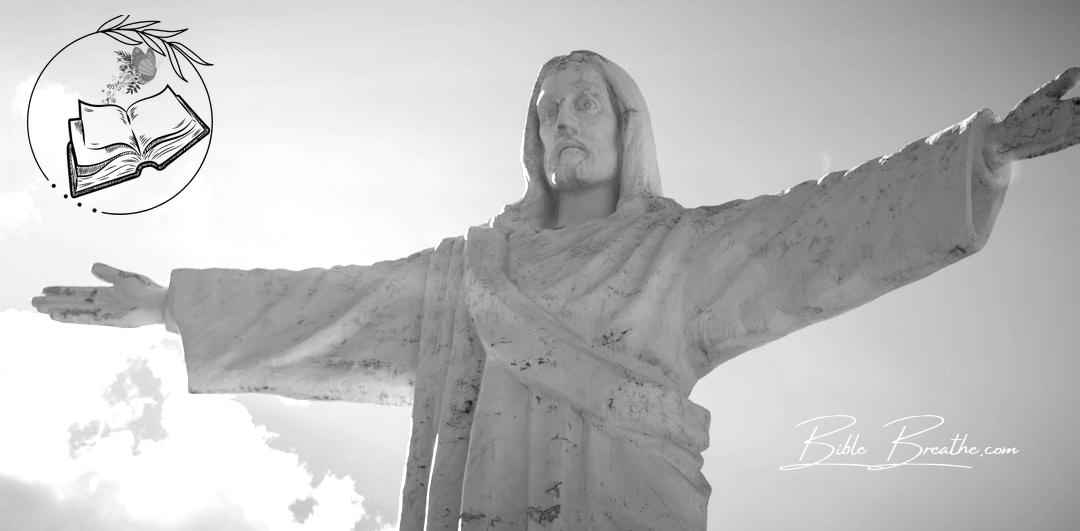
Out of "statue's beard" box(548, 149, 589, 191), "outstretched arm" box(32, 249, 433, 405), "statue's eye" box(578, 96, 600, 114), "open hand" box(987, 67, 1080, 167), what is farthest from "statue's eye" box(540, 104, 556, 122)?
"open hand" box(987, 67, 1080, 167)

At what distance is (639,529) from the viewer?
548 centimetres

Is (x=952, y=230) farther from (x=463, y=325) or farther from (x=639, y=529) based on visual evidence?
(x=463, y=325)

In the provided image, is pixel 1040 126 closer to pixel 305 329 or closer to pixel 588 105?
pixel 588 105

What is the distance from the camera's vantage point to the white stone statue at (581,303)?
5.62 m

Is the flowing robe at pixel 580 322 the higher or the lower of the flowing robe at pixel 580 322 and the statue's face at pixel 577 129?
the lower

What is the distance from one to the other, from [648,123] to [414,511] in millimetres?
2647

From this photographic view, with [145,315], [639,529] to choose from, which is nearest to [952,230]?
[639,529]

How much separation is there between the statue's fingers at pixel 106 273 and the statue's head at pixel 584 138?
2.11 meters

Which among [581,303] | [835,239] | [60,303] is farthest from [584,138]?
[60,303]

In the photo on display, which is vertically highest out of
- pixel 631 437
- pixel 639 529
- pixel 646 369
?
pixel 646 369

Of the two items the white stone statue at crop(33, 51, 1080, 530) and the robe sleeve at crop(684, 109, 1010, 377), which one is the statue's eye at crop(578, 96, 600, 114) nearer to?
the white stone statue at crop(33, 51, 1080, 530)

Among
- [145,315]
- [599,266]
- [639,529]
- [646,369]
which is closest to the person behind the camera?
[639,529]

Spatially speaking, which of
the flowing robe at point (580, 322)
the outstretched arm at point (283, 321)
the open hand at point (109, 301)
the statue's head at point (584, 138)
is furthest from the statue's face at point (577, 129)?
the open hand at point (109, 301)

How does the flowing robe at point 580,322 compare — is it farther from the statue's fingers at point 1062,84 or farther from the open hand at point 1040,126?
the statue's fingers at point 1062,84
